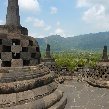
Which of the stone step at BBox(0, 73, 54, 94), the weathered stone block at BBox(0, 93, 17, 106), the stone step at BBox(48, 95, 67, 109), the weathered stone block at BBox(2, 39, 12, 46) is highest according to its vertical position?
the weathered stone block at BBox(2, 39, 12, 46)

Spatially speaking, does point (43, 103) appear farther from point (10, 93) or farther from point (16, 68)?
point (16, 68)

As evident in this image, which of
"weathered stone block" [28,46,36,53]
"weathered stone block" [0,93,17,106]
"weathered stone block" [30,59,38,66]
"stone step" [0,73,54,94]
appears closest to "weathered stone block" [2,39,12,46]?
"weathered stone block" [28,46,36,53]

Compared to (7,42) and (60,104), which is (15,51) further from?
(60,104)

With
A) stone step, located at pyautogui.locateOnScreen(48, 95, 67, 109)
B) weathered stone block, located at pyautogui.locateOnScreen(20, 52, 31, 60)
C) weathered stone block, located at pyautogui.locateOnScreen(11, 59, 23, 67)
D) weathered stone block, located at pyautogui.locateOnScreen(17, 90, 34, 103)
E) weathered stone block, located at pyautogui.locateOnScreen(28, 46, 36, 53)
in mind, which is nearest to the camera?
weathered stone block, located at pyautogui.locateOnScreen(17, 90, 34, 103)

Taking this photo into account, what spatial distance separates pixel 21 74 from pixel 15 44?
4.82 ft

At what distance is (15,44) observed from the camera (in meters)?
8.24

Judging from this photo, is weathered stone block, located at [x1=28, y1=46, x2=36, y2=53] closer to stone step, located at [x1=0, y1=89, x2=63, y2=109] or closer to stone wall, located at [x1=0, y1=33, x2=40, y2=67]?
stone wall, located at [x1=0, y1=33, x2=40, y2=67]

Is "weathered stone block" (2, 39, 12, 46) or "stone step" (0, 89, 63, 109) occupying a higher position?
"weathered stone block" (2, 39, 12, 46)

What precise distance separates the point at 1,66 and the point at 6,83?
1.41m

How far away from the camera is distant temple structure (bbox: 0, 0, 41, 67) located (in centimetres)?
795

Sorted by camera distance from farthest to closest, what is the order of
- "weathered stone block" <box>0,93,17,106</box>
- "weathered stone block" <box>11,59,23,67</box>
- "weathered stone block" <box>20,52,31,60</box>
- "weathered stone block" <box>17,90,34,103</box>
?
1. "weathered stone block" <box>20,52,31,60</box>
2. "weathered stone block" <box>11,59,23,67</box>
3. "weathered stone block" <box>17,90,34,103</box>
4. "weathered stone block" <box>0,93,17,106</box>

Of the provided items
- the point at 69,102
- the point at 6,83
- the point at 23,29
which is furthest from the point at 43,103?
the point at 23,29

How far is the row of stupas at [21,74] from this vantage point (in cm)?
651

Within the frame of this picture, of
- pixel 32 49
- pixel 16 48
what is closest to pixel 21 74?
pixel 16 48
